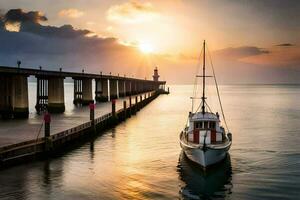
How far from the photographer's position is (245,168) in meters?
36.1

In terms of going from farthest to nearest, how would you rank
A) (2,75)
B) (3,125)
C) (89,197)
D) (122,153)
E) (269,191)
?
(2,75) < (3,125) < (122,153) < (269,191) < (89,197)

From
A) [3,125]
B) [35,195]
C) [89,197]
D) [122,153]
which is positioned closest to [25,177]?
[35,195]

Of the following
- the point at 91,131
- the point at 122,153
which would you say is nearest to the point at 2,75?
the point at 91,131

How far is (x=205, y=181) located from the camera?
101 feet

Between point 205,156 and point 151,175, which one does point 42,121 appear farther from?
point 205,156

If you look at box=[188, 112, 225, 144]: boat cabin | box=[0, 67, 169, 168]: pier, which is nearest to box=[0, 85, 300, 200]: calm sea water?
box=[0, 67, 169, 168]: pier

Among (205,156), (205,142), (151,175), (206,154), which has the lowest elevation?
(151,175)

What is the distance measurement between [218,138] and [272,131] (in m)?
33.4

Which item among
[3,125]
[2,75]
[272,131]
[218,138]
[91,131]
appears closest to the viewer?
[218,138]

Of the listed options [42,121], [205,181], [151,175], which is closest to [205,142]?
[205,181]

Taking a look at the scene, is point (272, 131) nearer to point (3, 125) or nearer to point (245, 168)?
point (245, 168)

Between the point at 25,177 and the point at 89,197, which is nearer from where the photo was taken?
the point at 89,197

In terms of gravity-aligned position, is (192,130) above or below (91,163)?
above

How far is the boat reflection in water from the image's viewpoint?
28.0 metres
